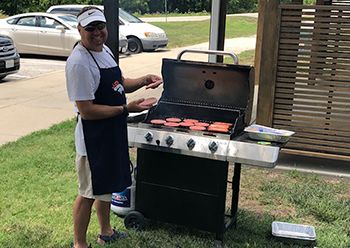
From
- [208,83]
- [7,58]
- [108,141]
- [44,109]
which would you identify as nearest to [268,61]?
[208,83]

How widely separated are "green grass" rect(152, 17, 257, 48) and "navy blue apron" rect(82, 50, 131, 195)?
14.1 metres

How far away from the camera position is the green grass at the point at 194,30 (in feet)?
58.2

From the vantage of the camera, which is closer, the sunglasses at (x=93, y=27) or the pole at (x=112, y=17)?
the sunglasses at (x=93, y=27)

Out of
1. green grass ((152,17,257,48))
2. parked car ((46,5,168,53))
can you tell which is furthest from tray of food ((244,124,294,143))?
green grass ((152,17,257,48))

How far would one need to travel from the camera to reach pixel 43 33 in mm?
14125

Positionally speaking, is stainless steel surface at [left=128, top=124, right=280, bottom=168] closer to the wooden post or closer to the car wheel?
the wooden post

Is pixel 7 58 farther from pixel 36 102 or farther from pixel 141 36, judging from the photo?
pixel 141 36

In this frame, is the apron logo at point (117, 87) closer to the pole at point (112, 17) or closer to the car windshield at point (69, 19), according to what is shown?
the pole at point (112, 17)

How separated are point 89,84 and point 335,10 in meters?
3.13

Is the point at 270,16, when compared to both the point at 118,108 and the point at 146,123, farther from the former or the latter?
the point at 118,108

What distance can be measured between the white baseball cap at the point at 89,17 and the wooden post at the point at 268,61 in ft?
A: 8.60

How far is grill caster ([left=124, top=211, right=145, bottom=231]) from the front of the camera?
3.64 m

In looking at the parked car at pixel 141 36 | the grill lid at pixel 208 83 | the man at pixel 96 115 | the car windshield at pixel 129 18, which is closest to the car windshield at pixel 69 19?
the parked car at pixel 141 36

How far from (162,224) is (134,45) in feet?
40.1
